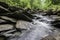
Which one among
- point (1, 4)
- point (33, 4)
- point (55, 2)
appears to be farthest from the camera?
point (33, 4)

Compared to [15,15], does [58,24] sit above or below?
below

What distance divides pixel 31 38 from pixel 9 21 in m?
2.62

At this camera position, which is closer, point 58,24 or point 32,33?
point 32,33

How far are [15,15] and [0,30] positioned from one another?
3.18m

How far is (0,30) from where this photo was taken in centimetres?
758

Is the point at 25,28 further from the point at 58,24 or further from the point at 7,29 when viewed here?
the point at 58,24

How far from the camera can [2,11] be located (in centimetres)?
1012

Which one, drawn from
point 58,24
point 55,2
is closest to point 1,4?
point 58,24

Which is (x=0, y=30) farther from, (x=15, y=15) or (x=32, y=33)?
(x=15, y=15)

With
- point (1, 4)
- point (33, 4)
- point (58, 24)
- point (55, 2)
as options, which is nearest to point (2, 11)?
point (1, 4)

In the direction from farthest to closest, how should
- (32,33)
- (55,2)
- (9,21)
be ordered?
(55,2) → (9,21) → (32,33)

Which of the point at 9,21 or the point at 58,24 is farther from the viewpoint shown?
the point at 58,24

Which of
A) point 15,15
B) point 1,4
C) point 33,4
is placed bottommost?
point 33,4

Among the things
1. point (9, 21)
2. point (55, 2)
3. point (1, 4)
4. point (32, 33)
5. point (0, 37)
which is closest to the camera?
point (0, 37)
